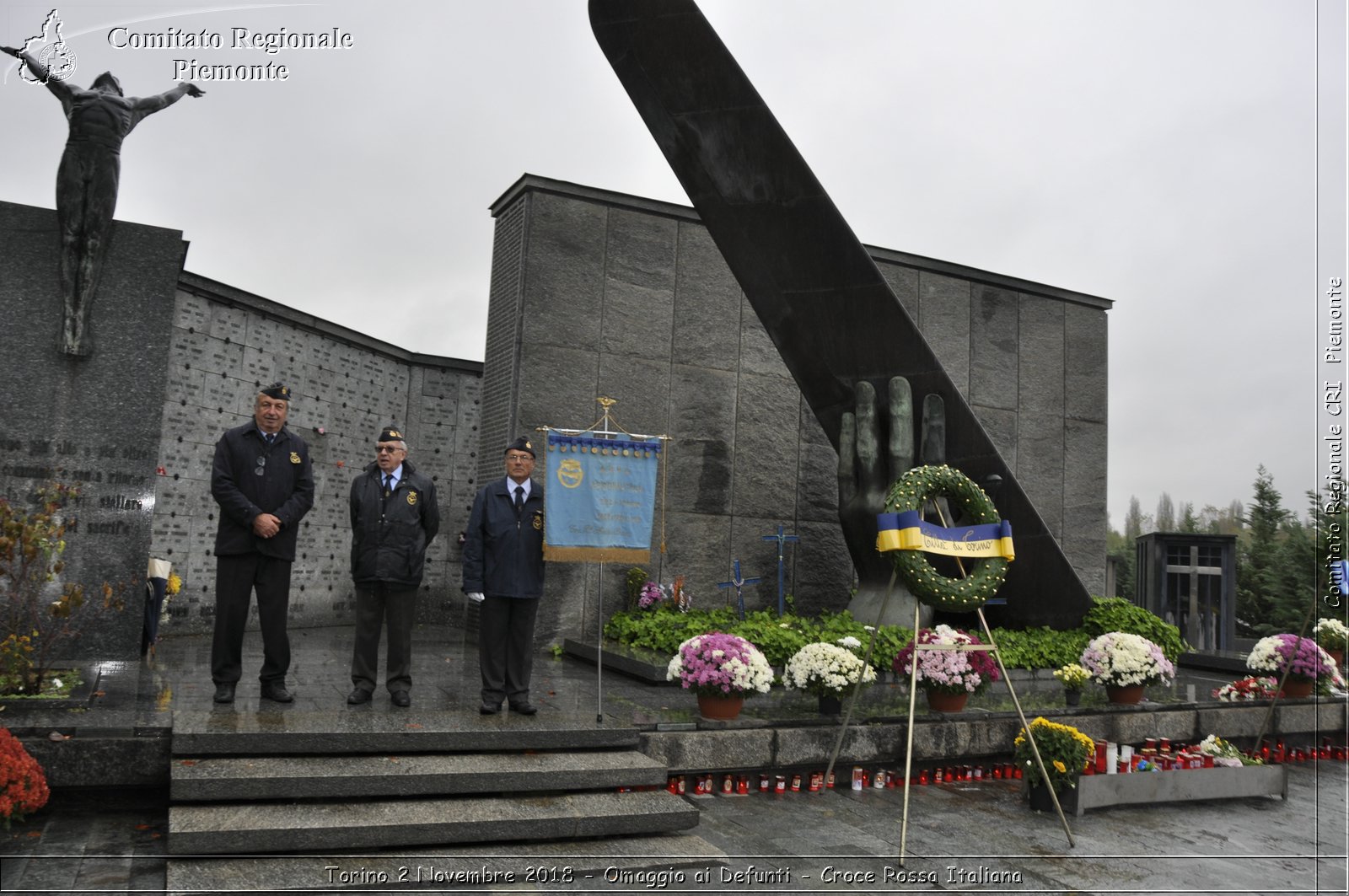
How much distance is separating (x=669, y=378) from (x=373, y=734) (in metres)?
7.51

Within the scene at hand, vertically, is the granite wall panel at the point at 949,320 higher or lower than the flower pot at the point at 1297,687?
higher

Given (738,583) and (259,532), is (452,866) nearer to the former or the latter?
(259,532)

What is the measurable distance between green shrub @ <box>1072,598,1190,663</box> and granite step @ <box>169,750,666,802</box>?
594 cm

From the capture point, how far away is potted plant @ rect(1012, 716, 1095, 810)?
604cm

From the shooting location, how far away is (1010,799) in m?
6.43

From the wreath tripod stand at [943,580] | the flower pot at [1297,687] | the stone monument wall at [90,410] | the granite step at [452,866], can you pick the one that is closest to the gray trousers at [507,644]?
the granite step at [452,866]

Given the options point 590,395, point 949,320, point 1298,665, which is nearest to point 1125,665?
point 1298,665

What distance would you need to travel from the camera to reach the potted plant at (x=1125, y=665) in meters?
7.87

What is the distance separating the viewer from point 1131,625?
9305 mm

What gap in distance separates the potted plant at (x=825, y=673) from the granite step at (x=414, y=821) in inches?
69.3

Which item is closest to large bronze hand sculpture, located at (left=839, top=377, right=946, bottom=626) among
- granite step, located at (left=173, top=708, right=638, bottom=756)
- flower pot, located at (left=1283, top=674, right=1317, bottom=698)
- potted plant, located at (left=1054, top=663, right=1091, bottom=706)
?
potted plant, located at (left=1054, top=663, right=1091, bottom=706)

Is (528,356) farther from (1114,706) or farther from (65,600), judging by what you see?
Answer: (1114,706)

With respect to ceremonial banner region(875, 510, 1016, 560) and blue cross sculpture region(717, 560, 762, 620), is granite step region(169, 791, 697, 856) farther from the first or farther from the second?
blue cross sculpture region(717, 560, 762, 620)

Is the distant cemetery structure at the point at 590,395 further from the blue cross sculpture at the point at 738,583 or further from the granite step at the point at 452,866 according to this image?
the granite step at the point at 452,866
